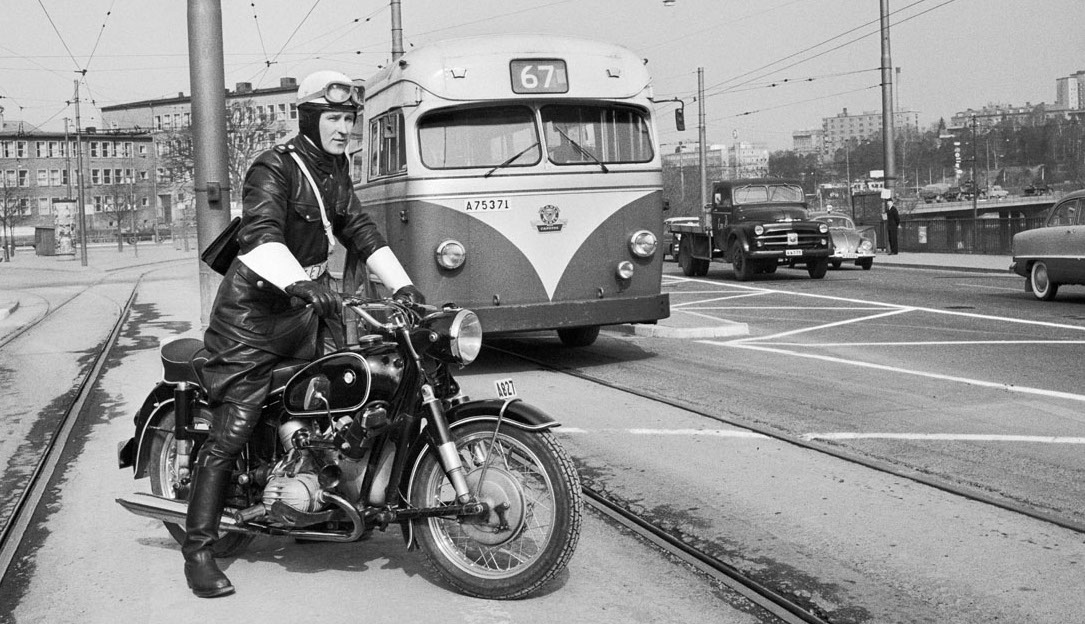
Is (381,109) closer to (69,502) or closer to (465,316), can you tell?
(69,502)

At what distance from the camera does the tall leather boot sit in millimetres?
4758

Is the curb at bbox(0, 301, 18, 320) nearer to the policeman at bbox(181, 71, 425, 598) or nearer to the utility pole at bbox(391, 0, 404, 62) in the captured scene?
the utility pole at bbox(391, 0, 404, 62)

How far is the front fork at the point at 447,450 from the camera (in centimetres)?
446

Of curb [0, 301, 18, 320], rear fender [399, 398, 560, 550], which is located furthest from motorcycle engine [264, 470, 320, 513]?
curb [0, 301, 18, 320]

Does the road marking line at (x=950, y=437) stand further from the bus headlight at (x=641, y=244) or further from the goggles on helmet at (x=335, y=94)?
the bus headlight at (x=641, y=244)

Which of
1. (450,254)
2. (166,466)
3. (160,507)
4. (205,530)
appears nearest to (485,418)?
(205,530)

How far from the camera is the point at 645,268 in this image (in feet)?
39.2

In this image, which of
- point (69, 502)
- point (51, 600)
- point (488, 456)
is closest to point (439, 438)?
point (488, 456)

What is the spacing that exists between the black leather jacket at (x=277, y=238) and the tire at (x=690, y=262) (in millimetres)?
23940

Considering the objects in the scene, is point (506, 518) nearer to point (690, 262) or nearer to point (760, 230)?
point (760, 230)

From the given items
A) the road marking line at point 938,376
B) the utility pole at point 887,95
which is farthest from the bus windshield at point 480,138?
the utility pole at point 887,95

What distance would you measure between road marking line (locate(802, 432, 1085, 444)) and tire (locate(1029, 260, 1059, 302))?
1182cm

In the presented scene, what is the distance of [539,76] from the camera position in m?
11.5

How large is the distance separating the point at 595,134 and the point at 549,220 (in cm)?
99
